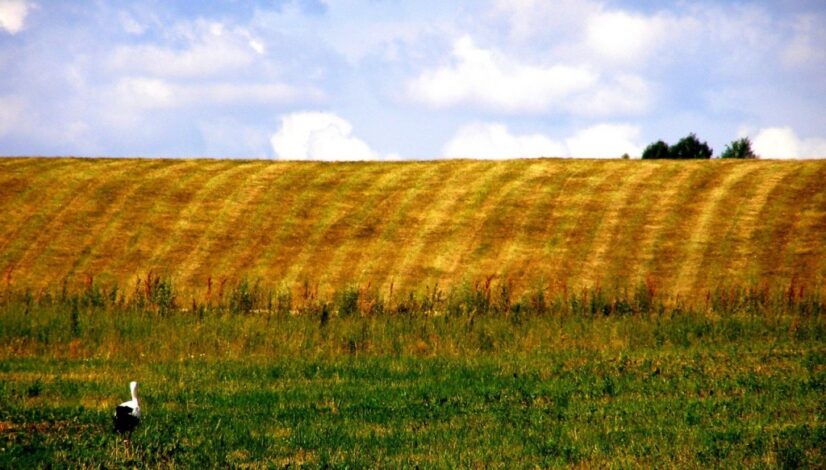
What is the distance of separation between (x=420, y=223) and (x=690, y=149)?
2332 inches

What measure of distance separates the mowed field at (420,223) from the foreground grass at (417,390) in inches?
408

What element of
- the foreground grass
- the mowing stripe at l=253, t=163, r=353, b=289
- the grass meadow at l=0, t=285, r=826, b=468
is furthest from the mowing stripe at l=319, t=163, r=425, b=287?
the foreground grass

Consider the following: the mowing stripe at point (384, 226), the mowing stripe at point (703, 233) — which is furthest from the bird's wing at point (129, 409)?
the mowing stripe at point (703, 233)

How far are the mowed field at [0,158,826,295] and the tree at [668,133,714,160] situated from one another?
159 ft

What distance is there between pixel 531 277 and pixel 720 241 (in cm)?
732

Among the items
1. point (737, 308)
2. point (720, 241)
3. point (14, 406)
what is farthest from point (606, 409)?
point (720, 241)

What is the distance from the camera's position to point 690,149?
89188mm

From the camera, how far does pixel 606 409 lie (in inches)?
513

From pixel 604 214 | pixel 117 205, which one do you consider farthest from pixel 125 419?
pixel 117 205

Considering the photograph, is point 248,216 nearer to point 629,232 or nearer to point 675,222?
point 629,232

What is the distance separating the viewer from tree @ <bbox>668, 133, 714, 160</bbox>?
88.4m

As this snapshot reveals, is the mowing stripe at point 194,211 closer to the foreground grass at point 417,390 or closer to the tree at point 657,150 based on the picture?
the foreground grass at point 417,390

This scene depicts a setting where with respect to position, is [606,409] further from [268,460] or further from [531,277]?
[531,277]

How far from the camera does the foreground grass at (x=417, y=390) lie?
34.0 feet
